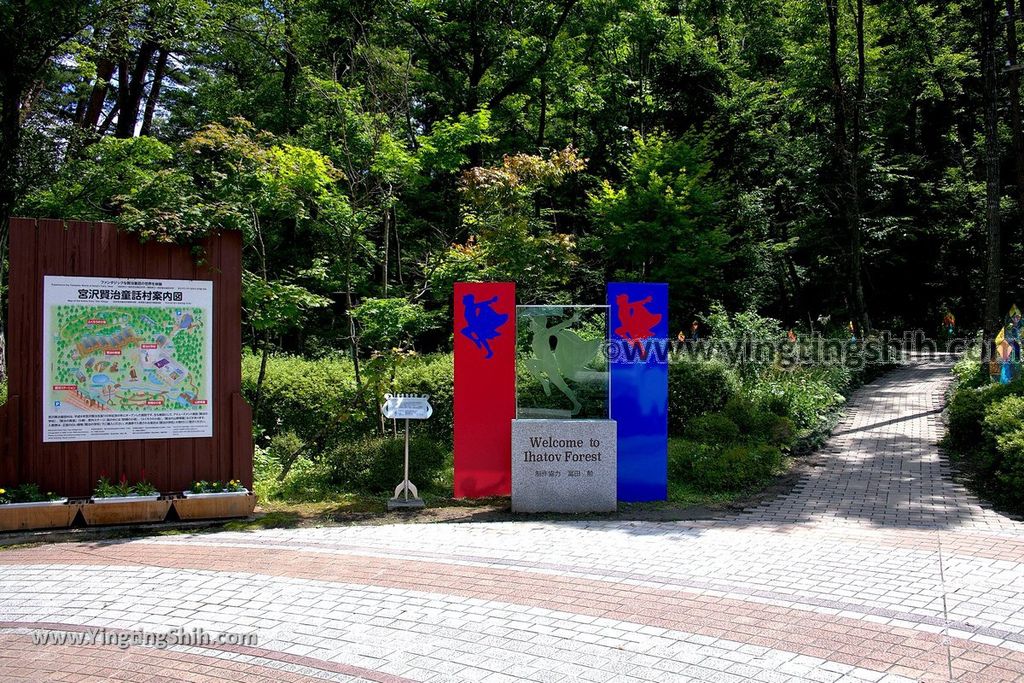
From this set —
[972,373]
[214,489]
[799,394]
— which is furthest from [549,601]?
[972,373]

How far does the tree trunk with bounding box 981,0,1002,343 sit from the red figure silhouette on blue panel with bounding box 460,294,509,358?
1062 centimetres

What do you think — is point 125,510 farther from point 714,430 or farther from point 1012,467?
point 1012,467

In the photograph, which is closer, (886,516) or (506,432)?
(886,516)

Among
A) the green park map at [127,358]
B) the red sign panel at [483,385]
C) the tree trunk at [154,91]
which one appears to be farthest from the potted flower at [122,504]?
the tree trunk at [154,91]

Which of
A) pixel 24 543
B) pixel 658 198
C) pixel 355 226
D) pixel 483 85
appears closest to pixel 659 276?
pixel 658 198

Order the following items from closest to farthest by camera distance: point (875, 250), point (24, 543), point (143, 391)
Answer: point (24, 543) < point (143, 391) < point (875, 250)

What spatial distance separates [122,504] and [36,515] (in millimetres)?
783

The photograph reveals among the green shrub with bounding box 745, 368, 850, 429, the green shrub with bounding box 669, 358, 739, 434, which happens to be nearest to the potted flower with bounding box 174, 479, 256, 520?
the green shrub with bounding box 669, 358, 739, 434

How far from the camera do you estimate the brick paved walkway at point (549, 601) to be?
15.5 ft

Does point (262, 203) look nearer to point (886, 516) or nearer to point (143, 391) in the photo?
point (143, 391)

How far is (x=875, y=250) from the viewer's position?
92.8 ft

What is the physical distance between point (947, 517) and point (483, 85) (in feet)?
53.0

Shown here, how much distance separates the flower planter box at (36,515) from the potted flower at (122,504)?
0.53ft

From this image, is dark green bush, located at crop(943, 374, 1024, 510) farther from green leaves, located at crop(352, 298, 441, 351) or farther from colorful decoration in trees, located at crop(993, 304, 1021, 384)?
green leaves, located at crop(352, 298, 441, 351)
